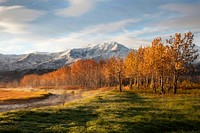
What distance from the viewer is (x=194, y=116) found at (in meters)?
36.6

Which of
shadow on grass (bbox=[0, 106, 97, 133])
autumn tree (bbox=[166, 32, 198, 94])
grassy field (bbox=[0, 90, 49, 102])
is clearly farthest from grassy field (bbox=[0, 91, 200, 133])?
grassy field (bbox=[0, 90, 49, 102])

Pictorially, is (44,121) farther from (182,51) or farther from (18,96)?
(18,96)

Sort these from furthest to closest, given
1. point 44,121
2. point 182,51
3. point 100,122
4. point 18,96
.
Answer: point 18,96 → point 182,51 → point 44,121 → point 100,122

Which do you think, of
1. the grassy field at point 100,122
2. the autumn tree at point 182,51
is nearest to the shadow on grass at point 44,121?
the grassy field at point 100,122

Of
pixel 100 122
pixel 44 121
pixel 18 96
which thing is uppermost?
pixel 100 122

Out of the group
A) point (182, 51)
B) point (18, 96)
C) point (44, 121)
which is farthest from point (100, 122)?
point (18, 96)

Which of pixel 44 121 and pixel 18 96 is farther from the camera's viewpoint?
pixel 18 96

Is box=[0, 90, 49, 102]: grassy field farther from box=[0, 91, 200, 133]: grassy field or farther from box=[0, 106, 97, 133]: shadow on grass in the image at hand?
box=[0, 91, 200, 133]: grassy field

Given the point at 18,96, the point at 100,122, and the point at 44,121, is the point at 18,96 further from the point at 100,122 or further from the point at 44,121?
the point at 100,122

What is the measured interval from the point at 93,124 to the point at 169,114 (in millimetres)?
13214

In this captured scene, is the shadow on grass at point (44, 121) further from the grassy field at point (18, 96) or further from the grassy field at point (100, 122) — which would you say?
the grassy field at point (18, 96)

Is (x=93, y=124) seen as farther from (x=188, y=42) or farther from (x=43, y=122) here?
(x=188, y=42)

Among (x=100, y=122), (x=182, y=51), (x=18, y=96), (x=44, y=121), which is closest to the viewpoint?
(x=100, y=122)

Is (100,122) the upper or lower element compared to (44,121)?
upper
